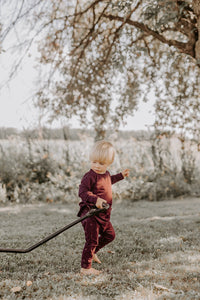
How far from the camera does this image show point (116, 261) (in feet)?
14.3

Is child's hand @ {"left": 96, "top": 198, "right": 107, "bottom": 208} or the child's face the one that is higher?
the child's face

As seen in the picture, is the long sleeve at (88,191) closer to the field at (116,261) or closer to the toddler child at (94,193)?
the toddler child at (94,193)

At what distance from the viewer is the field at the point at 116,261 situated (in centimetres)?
333

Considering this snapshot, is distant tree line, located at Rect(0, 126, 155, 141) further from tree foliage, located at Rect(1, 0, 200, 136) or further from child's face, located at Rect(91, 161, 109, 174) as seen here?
child's face, located at Rect(91, 161, 109, 174)

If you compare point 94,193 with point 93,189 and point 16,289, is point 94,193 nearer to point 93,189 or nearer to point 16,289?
point 93,189

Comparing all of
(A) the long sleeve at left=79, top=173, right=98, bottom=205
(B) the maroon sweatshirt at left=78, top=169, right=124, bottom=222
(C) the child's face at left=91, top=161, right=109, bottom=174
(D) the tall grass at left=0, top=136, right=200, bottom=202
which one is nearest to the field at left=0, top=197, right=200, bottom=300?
(B) the maroon sweatshirt at left=78, top=169, right=124, bottom=222

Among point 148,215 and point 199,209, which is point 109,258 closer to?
point 148,215

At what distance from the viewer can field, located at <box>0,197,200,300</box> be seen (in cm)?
333

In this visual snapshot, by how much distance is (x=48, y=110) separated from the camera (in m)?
8.22

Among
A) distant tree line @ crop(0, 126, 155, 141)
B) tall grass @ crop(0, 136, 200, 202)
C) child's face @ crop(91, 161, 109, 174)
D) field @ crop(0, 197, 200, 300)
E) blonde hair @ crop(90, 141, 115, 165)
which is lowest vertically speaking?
field @ crop(0, 197, 200, 300)

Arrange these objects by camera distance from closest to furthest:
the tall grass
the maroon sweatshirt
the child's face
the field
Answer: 1. the field
2. the maroon sweatshirt
3. the child's face
4. the tall grass

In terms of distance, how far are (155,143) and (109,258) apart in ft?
22.9

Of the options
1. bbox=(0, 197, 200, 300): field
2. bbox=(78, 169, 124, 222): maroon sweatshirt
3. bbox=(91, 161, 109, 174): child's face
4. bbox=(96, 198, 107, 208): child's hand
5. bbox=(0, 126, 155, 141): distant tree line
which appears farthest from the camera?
bbox=(0, 126, 155, 141): distant tree line

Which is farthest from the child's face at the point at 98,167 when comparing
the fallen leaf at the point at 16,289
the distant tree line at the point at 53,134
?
the distant tree line at the point at 53,134
